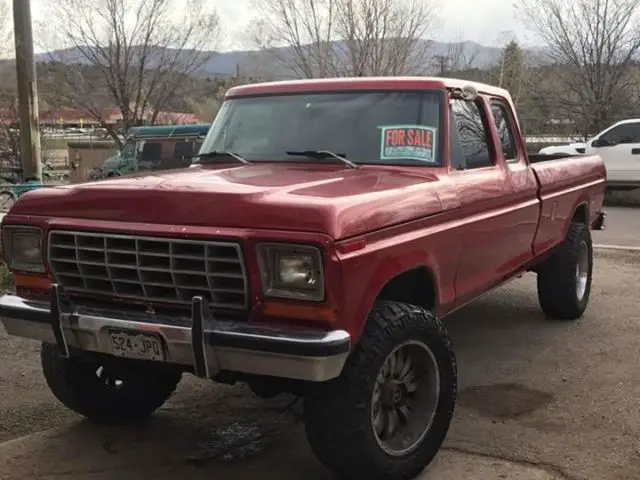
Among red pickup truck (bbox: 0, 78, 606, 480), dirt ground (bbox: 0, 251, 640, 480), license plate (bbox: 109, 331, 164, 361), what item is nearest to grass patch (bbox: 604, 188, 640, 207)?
dirt ground (bbox: 0, 251, 640, 480)

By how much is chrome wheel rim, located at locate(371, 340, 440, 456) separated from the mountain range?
19.5 m

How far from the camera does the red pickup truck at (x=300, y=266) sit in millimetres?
3182

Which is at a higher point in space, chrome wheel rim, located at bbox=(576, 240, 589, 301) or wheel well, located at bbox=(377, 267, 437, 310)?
wheel well, located at bbox=(377, 267, 437, 310)

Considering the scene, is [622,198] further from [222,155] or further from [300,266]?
[300,266]

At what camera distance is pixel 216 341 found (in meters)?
3.16

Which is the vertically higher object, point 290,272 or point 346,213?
point 346,213

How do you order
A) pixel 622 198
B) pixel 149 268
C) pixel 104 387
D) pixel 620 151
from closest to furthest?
pixel 149 268 < pixel 104 387 < pixel 620 151 < pixel 622 198

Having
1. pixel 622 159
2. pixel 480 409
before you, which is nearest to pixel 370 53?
pixel 622 159

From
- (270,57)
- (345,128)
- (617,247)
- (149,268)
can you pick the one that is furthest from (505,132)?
(270,57)

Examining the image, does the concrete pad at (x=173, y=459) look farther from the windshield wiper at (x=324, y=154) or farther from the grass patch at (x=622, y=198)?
the grass patch at (x=622, y=198)

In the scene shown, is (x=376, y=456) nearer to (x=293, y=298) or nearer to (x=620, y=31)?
(x=293, y=298)

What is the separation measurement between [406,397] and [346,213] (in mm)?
1074

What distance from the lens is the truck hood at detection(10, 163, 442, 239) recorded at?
3.20 metres

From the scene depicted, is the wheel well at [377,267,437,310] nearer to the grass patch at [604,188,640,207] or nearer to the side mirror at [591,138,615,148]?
the grass patch at [604,188,640,207]
